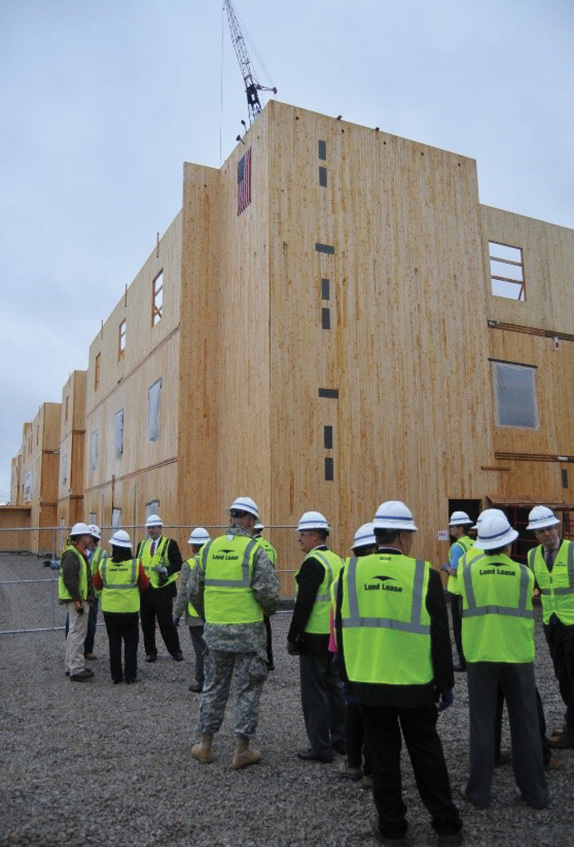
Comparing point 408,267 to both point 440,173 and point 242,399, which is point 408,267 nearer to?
point 440,173

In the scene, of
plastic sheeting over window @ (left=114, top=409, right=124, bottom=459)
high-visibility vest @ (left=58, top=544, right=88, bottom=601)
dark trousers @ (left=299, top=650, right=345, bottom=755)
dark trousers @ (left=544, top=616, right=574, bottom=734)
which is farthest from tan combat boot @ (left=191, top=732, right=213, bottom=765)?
plastic sheeting over window @ (left=114, top=409, right=124, bottom=459)

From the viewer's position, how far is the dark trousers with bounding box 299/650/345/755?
18.8 ft

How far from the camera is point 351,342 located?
17969 mm

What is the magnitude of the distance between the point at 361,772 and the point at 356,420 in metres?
12.6

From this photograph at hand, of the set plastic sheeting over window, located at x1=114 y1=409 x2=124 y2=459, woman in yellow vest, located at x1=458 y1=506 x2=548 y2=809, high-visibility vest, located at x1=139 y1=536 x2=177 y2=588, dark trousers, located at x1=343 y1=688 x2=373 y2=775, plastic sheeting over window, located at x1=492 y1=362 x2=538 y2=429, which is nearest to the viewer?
woman in yellow vest, located at x1=458 y1=506 x2=548 y2=809

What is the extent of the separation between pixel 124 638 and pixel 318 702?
12.3ft

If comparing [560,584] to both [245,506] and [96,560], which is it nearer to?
[245,506]

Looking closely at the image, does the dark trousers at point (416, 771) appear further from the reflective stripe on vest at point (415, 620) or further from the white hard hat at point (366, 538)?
the white hard hat at point (366, 538)

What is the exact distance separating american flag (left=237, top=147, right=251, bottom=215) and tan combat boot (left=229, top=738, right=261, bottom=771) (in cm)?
1620

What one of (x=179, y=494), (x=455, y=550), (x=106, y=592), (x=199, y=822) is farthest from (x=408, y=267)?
(x=199, y=822)

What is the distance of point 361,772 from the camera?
5.33 m

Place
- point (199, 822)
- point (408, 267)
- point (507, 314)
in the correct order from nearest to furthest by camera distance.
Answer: point (199, 822) < point (408, 267) < point (507, 314)

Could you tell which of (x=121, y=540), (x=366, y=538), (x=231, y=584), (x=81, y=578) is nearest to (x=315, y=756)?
(x=231, y=584)

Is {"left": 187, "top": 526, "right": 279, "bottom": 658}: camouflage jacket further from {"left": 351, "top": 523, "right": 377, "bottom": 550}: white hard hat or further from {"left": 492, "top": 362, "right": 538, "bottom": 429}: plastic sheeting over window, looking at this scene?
{"left": 492, "top": 362, "right": 538, "bottom": 429}: plastic sheeting over window
